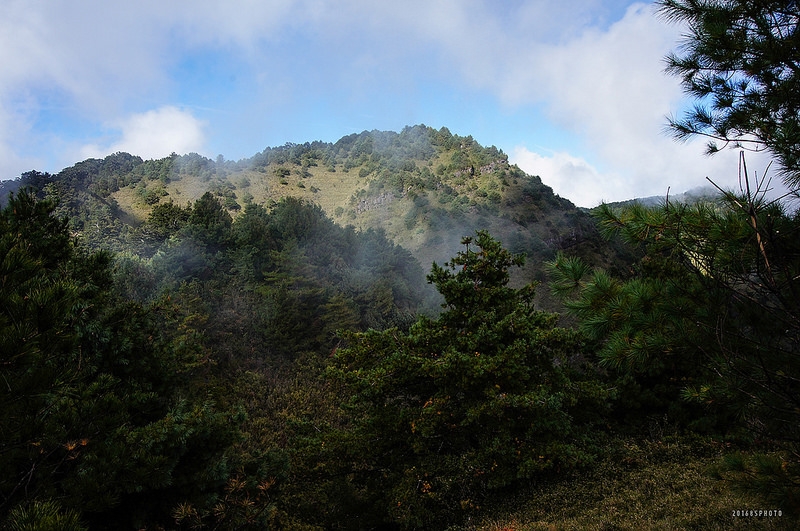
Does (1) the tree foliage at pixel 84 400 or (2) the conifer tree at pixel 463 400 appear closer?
(1) the tree foliage at pixel 84 400

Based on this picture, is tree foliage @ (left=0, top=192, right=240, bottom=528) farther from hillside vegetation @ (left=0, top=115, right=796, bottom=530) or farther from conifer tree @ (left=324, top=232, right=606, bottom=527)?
conifer tree @ (left=324, top=232, right=606, bottom=527)

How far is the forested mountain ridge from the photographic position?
152 ft

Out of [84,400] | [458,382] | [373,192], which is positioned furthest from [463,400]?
[373,192]

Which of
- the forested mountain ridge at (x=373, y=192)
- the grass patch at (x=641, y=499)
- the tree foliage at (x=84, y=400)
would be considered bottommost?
the grass patch at (x=641, y=499)

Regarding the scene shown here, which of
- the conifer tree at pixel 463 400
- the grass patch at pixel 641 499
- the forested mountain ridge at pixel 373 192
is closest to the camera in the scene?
the grass patch at pixel 641 499

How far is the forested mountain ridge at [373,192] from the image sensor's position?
46.3m

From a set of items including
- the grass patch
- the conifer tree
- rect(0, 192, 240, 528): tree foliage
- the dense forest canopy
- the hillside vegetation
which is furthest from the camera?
the conifer tree

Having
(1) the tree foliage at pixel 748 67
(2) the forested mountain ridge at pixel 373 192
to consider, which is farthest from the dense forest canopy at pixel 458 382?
(2) the forested mountain ridge at pixel 373 192

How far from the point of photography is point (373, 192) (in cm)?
6219

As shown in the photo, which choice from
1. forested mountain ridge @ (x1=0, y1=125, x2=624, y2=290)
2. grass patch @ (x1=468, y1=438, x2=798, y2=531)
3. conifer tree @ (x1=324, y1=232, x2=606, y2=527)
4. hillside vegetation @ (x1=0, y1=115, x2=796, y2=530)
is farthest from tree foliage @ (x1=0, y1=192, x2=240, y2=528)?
forested mountain ridge @ (x1=0, y1=125, x2=624, y2=290)

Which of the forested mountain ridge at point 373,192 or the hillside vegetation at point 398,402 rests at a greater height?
the forested mountain ridge at point 373,192

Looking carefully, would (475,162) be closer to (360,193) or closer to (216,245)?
(360,193)

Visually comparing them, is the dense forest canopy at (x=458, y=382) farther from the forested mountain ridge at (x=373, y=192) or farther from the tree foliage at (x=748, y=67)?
the forested mountain ridge at (x=373, y=192)

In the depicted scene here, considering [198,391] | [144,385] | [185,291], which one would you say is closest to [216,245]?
[185,291]
